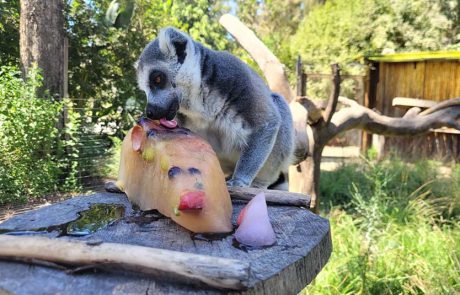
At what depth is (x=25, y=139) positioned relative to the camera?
4.99m

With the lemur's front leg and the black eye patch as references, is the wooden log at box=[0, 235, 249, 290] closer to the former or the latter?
the black eye patch

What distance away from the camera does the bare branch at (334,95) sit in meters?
4.12

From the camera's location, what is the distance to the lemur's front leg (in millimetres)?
2531

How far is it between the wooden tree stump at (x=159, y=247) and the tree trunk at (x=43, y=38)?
4.18 meters

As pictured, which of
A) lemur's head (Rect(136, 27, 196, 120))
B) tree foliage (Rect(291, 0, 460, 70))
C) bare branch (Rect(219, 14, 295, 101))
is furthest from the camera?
tree foliage (Rect(291, 0, 460, 70))

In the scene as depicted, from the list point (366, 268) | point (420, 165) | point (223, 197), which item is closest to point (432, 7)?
point (420, 165)

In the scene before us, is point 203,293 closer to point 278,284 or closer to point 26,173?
point 278,284

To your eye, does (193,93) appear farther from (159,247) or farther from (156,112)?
(159,247)

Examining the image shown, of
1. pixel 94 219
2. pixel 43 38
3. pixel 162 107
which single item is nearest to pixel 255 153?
pixel 162 107

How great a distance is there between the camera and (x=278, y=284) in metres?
1.18

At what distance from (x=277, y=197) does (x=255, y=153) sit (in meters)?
0.69

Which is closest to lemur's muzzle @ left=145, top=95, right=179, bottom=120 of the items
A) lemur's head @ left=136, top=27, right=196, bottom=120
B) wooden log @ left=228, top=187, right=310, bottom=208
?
lemur's head @ left=136, top=27, right=196, bottom=120

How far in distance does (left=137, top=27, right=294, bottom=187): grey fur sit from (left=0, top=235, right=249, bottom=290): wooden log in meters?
1.15

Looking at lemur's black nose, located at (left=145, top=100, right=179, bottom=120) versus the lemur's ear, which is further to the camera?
Result: the lemur's ear
